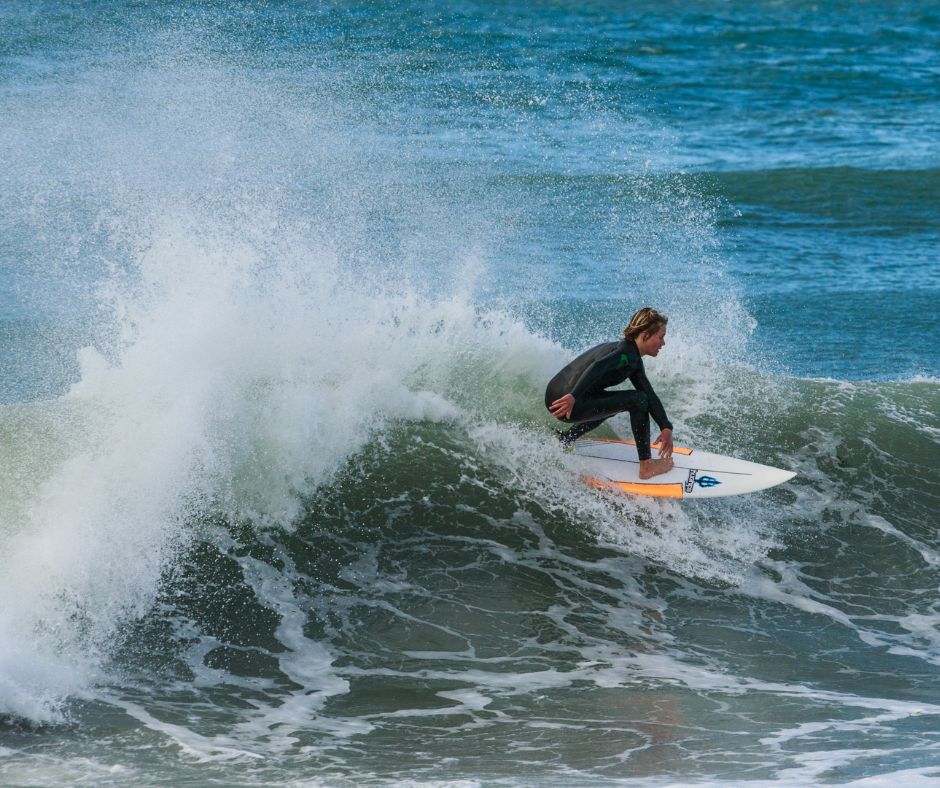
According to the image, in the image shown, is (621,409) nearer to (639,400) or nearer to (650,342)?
(639,400)

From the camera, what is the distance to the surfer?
7.65 meters

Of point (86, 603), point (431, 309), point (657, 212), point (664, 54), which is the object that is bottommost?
point (86, 603)

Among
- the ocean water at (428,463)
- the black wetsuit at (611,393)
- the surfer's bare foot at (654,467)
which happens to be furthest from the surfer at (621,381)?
the ocean water at (428,463)

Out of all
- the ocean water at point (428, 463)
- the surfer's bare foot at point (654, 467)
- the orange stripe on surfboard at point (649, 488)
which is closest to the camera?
the ocean water at point (428, 463)

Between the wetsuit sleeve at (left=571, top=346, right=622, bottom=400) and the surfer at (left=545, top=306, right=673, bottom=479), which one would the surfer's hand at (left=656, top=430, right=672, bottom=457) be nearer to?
the surfer at (left=545, top=306, right=673, bottom=479)

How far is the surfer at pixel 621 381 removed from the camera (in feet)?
25.1

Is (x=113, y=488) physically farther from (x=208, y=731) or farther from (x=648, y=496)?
(x=648, y=496)

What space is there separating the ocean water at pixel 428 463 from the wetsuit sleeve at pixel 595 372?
1034 millimetres

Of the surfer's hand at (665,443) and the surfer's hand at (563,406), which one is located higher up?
the surfer's hand at (563,406)

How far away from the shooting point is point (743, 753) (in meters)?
5.59

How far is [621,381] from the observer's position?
7.73 meters

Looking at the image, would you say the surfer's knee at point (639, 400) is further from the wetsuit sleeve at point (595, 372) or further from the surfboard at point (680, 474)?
the surfboard at point (680, 474)

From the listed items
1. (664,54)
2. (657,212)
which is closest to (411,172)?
(657,212)

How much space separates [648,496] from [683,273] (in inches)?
239
